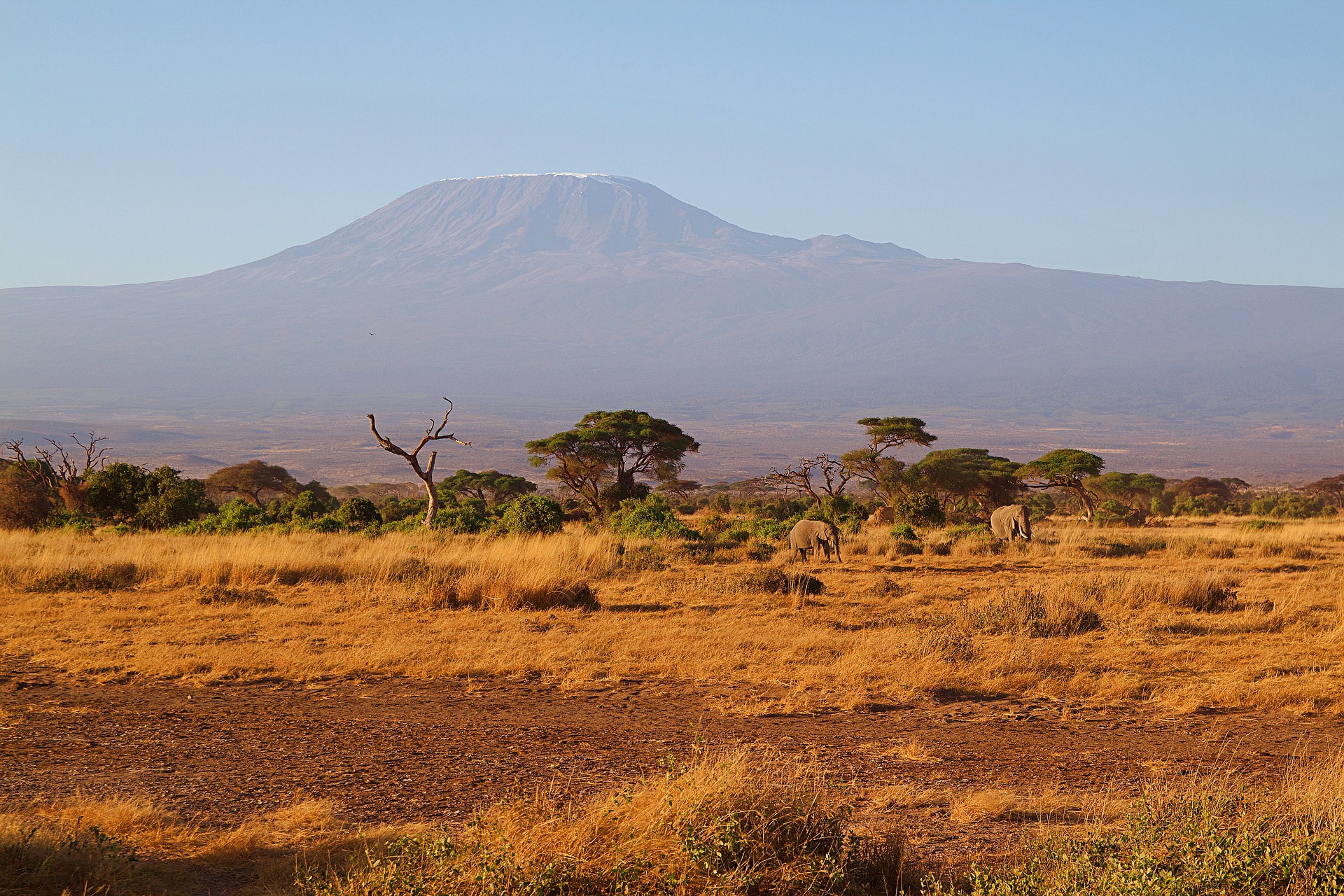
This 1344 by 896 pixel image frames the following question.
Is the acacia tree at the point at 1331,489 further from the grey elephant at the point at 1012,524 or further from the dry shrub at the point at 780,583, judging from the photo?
the dry shrub at the point at 780,583

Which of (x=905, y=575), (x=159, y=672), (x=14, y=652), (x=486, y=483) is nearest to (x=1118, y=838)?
(x=159, y=672)

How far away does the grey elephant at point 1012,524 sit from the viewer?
67.9ft

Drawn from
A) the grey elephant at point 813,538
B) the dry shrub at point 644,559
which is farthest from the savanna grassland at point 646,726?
the grey elephant at point 813,538

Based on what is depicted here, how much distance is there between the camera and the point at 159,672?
8.88 meters

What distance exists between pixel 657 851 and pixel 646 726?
322 cm

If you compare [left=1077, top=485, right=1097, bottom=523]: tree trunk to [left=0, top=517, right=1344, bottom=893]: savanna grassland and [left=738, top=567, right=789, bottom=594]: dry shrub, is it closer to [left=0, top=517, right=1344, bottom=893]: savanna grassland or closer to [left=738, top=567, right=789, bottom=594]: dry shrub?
[left=0, top=517, right=1344, bottom=893]: savanna grassland

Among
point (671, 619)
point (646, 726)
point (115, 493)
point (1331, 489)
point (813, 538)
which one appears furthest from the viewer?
point (1331, 489)

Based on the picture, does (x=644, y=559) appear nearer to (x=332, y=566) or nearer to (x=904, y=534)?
(x=332, y=566)

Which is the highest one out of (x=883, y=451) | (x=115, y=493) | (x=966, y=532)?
(x=883, y=451)

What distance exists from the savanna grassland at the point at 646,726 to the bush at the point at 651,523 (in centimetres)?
411

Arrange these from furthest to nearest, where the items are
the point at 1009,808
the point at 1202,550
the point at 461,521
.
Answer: the point at 461,521 → the point at 1202,550 → the point at 1009,808

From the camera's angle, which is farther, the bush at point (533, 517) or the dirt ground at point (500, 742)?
the bush at point (533, 517)

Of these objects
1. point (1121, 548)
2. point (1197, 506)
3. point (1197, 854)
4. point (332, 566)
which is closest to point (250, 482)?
point (332, 566)

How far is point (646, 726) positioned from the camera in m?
7.48
